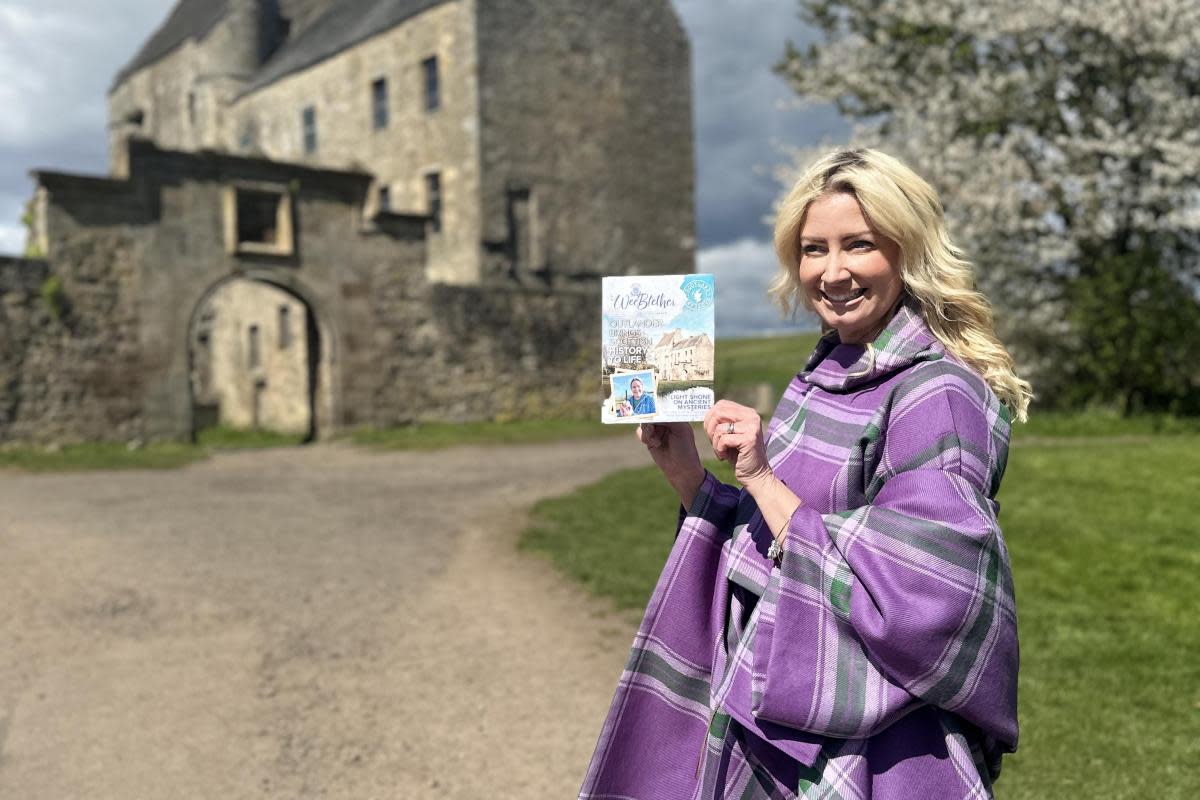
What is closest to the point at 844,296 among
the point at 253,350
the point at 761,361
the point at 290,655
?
the point at 290,655

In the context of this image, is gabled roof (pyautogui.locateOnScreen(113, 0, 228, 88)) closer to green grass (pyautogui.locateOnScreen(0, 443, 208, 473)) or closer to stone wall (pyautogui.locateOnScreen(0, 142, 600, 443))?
stone wall (pyautogui.locateOnScreen(0, 142, 600, 443))

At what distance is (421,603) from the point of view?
708cm

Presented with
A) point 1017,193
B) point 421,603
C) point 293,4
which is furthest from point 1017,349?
point 293,4

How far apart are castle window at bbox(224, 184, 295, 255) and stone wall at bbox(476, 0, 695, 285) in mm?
5775

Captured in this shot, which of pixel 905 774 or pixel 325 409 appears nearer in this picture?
pixel 905 774

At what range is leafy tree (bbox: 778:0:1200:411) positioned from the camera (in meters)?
16.9

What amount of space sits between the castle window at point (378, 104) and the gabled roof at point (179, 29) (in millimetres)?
10082

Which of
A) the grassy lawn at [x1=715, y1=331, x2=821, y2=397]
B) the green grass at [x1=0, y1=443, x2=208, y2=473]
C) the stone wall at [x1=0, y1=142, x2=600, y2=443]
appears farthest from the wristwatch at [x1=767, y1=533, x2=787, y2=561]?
the grassy lawn at [x1=715, y1=331, x2=821, y2=397]

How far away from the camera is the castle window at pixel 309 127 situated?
2883 centimetres

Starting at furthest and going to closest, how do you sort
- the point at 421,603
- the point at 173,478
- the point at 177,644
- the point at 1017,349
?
the point at 1017,349 < the point at 173,478 < the point at 421,603 < the point at 177,644

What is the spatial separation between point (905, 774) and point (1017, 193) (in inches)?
697

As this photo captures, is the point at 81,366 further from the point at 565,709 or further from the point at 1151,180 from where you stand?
the point at 1151,180

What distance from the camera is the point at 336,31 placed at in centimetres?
2973

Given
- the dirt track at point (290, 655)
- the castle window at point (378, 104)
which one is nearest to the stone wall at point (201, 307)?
the dirt track at point (290, 655)
